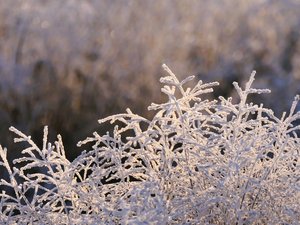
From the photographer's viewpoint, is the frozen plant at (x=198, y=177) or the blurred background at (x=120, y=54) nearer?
the frozen plant at (x=198, y=177)

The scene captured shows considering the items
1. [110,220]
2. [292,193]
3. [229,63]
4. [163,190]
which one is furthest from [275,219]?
[229,63]

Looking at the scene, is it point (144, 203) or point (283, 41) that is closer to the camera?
point (144, 203)

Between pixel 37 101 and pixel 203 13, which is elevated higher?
pixel 203 13

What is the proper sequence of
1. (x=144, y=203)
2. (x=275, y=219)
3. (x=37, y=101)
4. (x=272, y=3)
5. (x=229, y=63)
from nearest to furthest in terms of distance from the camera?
(x=144, y=203) → (x=275, y=219) → (x=37, y=101) → (x=229, y=63) → (x=272, y=3)

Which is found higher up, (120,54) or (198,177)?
(120,54)

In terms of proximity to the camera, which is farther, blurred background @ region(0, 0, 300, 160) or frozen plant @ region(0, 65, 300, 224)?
blurred background @ region(0, 0, 300, 160)

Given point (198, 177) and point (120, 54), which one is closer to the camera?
point (198, 177)

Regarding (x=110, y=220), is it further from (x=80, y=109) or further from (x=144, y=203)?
(x=80, y=109)

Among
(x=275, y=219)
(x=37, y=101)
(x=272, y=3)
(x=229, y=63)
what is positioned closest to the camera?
(x=275, y=219)
